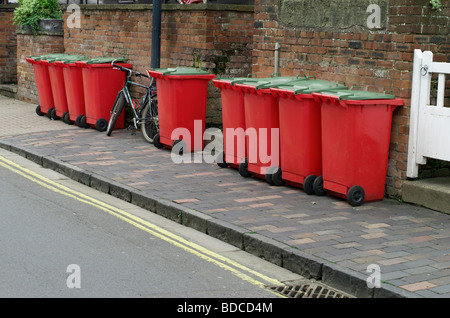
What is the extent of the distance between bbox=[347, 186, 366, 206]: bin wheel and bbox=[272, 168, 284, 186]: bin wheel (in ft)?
3.86

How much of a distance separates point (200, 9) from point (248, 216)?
17.1ft

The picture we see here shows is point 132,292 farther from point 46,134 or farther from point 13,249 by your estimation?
point 46,134

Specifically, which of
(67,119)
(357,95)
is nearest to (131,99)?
(67,119)

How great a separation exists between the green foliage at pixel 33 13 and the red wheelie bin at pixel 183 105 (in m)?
6.54

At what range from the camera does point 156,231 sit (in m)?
7.56

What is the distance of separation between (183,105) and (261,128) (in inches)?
80.3

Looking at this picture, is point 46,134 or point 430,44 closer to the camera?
point 430,44

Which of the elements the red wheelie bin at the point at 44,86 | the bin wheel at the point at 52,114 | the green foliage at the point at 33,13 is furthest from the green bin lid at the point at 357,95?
the green foliage at the point at 33,13

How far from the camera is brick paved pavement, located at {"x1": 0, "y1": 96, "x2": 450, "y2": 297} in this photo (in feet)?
19.8

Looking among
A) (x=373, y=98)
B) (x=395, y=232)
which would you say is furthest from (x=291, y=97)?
(x=395, y=232)

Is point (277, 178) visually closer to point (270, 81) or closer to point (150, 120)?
point (270, 81)

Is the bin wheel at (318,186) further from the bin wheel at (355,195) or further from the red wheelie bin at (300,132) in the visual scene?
the bin wheel at (355,195)

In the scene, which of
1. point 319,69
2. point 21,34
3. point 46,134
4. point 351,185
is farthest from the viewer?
point 21,34

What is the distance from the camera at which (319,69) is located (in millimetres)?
9516
